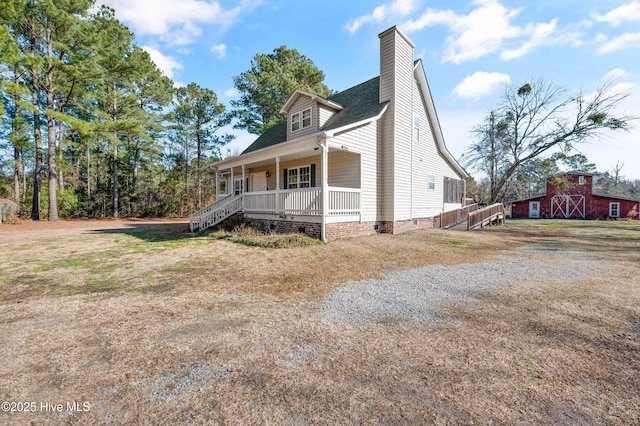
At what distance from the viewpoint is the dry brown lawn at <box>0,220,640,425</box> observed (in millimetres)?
1904

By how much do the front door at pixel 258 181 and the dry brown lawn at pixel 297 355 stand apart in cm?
1116

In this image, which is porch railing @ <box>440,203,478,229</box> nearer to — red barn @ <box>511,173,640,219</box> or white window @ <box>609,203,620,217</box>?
red barn @ <box>511,173,640,219</box>

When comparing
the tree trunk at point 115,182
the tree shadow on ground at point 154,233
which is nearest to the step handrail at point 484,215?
the tree shadow on ground at point 154,233

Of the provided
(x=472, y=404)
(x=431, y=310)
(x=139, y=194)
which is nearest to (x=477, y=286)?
(x=431, y=310)

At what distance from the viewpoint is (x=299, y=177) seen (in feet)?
A: 44.5

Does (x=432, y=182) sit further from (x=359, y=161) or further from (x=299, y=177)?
(x=299, y=177)

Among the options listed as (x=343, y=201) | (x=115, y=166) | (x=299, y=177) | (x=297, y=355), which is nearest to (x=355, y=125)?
(x=343, y=201)

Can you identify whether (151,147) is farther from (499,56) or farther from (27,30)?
(499,56)

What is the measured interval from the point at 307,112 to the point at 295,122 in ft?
3.28

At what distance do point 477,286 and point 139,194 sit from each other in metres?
30.5

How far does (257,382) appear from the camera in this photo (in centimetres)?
222

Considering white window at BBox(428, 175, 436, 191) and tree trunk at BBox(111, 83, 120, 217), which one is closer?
white window at BBox(428, 175, 436, 191)

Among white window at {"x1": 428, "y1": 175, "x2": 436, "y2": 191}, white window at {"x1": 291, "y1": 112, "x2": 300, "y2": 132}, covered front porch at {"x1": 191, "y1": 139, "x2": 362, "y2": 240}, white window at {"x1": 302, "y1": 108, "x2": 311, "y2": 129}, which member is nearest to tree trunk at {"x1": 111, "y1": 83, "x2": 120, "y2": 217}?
covered front porch at {"x1": 191, "y1": 139, "x2": 362, "y2": 240}

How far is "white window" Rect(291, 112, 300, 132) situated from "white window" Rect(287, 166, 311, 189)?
7.11 ft
